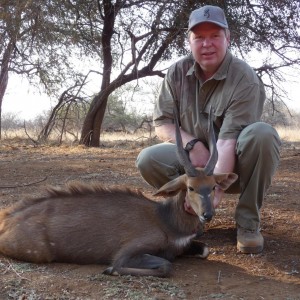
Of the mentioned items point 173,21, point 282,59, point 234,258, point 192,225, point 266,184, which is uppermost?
point 173,21

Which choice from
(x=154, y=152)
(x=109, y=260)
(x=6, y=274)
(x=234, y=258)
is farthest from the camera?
(x=154, y=152)

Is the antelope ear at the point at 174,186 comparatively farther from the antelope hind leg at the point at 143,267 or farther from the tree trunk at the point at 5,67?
the tree trunk at the point at 5,67

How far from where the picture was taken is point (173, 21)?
41.1ft

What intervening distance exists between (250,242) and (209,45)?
5.85 feet

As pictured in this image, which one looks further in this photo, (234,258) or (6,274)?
(234,258)

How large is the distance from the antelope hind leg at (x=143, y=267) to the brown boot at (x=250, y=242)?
85 cm

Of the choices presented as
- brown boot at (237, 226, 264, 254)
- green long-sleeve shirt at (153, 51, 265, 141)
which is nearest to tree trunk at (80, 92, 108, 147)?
green long-sleeve shirt at (153, 51, 265, 141)

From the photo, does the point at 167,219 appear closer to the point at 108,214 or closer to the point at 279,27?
the point at 108,214

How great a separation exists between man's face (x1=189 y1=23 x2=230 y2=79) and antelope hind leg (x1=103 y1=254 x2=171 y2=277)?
1856 mm

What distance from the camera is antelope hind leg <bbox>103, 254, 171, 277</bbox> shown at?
4.06 meters

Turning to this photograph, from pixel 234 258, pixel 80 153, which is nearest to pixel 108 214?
pixel 234 258

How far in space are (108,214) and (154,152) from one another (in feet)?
3.28

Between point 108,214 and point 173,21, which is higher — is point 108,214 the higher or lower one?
the lower one

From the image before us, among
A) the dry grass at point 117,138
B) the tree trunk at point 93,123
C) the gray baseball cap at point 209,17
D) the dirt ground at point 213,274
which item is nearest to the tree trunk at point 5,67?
the dry grass at point 117,138
